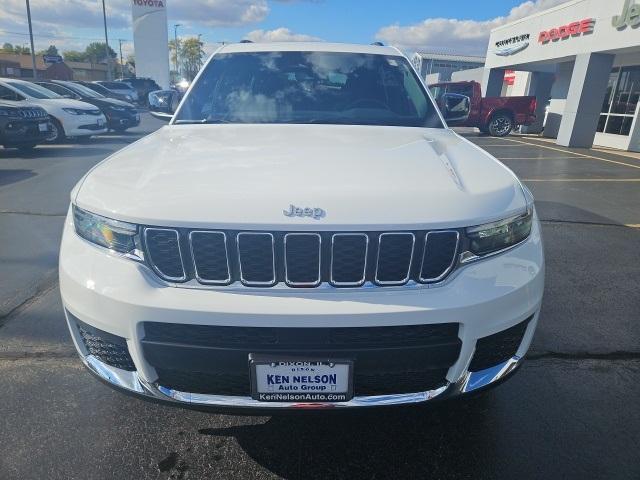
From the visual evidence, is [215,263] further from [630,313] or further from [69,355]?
[630,313]

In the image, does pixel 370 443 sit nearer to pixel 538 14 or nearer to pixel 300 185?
pixel 300 185

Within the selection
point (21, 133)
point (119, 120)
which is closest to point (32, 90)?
point (21, 133)

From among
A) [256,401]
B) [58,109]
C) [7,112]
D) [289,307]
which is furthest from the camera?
[58,109]

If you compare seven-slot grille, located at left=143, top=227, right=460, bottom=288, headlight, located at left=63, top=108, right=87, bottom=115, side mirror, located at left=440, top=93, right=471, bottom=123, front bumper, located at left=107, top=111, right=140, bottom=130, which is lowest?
front bumper, located at left=107, top=111, right=140, bottom=130

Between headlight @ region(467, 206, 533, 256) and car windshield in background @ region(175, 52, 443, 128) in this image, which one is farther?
car windshield in background @ region(175, 52, 443, 128)

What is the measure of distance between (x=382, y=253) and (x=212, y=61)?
2.50 meters

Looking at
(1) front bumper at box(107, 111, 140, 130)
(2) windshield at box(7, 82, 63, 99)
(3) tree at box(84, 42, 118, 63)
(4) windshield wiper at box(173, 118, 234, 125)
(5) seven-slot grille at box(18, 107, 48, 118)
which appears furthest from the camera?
(3) tree at box(84, 42, 118, 63)

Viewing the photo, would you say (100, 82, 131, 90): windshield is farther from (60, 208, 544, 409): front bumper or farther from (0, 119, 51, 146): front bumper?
(60, 208, 544, 409): front bumper

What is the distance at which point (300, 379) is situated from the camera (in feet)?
5.35

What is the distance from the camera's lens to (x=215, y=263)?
1635mm

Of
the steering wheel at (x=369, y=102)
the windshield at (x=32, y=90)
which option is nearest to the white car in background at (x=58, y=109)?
the windshield at (x=32, y=90)

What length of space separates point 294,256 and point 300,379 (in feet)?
1.44

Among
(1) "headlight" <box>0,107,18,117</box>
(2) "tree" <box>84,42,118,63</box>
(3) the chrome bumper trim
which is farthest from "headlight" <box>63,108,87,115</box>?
(2) "tree" <box>84,42,118,63</box>

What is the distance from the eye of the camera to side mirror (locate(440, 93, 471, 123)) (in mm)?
3609
